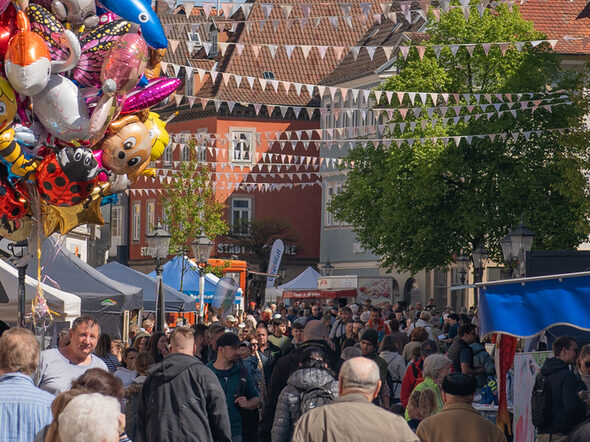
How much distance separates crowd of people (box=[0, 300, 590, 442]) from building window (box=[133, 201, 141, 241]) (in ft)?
203

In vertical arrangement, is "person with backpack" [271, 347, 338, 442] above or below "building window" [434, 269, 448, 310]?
above

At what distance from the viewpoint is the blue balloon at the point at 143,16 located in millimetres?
12758

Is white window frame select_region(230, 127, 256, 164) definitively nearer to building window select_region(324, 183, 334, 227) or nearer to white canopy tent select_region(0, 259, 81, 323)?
building window select_region(324, 183, 334, 227)

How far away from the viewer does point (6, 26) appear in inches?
463

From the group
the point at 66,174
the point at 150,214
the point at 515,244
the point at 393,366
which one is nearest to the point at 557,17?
the point at 515,244

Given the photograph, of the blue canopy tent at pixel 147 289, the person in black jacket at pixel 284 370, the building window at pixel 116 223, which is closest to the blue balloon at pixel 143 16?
the person in black jacket at pixel 284 370

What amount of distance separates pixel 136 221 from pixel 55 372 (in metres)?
67.8

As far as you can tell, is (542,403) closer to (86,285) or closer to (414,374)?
(414,374)

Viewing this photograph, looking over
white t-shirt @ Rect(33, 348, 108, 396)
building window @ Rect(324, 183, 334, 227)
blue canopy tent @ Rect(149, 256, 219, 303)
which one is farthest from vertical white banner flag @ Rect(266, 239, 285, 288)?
white t-shirt @ Rect(33, 348, 108, 396)

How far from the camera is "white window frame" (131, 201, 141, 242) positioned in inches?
3041

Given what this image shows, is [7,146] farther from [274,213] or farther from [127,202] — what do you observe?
[127,202]

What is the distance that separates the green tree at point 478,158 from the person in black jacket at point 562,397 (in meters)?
27.8

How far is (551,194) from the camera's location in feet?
138

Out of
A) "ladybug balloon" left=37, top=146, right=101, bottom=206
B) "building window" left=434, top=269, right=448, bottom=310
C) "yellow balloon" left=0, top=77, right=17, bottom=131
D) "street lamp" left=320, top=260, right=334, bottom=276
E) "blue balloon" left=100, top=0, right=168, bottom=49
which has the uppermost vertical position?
"blue balloon" left=100, top=0, right=168, bottom=49
